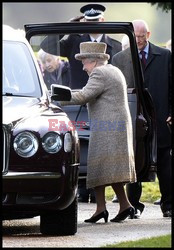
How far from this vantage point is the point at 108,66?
453 inches

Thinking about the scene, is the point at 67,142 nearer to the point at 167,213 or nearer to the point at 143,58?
the point at 167,213

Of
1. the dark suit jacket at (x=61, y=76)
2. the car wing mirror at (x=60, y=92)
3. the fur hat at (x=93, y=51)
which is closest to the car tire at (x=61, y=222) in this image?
the car wing mirror at (x=60, y=92)

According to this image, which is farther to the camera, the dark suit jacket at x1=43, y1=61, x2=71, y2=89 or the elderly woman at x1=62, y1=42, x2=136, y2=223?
the dark suit jacket at x1=43, y1=61, x2=71, y2=89

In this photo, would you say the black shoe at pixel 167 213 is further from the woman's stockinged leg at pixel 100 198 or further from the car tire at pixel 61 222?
the car tire at pixel 61 222

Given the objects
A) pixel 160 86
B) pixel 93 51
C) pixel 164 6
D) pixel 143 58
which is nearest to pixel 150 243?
pixel 93 51

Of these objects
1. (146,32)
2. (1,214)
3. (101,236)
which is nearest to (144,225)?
(101,236)

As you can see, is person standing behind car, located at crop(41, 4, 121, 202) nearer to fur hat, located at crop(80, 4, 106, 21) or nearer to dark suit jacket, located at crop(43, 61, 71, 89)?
dark suit jacket, located at crop(43, 61, 71, 89)

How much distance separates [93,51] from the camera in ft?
38.0

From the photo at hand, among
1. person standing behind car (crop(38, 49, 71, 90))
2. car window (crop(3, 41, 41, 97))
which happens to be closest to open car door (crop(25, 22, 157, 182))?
person standing behind car (crop(38, 49, 71, 90))

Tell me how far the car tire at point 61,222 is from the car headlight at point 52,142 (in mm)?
622

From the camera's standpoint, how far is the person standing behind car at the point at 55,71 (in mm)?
12477

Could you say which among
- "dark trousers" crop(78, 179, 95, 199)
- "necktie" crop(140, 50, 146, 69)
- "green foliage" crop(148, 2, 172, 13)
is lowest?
"dark trousers" crop(78, 179, 95, 199)

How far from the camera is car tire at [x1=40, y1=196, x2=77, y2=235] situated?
9.87 m

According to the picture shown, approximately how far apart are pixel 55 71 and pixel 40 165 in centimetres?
326
